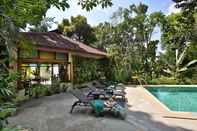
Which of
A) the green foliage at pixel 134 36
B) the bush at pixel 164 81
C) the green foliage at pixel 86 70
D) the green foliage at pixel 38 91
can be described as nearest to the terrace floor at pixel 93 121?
the green foliage at pixel 38 91

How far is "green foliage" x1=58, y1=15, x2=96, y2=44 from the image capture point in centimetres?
3347

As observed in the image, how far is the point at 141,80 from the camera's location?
2361cm

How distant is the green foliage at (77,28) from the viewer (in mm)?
33469

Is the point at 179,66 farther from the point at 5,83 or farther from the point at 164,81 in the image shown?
the point at 5,83

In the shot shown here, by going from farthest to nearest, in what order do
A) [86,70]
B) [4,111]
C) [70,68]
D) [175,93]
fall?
1. [86,70]
2. [70,68]
3. [175,93]
4. [4,111]

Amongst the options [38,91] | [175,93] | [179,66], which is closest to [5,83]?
[38,91]

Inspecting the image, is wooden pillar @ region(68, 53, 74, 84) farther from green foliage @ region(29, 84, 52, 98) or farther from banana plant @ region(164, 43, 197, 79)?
banana plant @ region(164, 43, 197, 79)

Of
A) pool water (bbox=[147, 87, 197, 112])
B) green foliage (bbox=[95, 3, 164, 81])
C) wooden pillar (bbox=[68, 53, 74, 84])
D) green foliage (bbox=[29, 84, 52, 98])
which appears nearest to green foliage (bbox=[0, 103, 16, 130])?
green foliage (bbox=[29, 84, 52, 98])

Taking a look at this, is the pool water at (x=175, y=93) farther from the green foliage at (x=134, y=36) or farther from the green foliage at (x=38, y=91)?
the green foliage at (x=38, y=91)

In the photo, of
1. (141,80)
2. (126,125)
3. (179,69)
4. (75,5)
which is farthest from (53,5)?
(179,69)

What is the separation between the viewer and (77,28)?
3353 cm

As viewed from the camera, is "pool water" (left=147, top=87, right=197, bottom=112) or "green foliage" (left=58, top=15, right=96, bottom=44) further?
"green foliage" (left=58, top=15, right=96, bottom=44)

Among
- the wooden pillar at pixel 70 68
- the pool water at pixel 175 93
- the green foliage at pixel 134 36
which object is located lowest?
the pool water at pixel 175 93

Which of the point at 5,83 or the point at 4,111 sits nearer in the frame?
the point at 4,111
